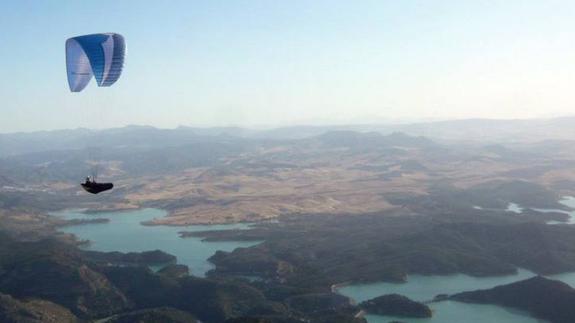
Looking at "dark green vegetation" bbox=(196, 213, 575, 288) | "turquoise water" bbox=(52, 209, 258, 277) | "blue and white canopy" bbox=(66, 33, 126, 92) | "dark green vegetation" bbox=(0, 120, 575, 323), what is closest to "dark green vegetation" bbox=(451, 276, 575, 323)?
"dark green vegetation" bbox=(0, 120, 575, 323)

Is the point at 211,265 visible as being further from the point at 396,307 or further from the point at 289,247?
the point at 396,307

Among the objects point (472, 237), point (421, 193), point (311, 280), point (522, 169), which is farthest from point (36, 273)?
point (522, 169)

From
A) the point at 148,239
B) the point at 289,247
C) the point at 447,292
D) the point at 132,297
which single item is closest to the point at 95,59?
the point at 132,297

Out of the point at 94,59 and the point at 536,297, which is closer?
the point at 94,59

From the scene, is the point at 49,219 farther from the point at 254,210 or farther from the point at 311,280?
the point at 311,280

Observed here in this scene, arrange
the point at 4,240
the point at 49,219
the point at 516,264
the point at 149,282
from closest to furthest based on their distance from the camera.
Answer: the point at 149,282, the point at 516,264, the point at 4,240, the point at 49,219

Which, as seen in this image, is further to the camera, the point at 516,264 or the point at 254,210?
the point at 254,210

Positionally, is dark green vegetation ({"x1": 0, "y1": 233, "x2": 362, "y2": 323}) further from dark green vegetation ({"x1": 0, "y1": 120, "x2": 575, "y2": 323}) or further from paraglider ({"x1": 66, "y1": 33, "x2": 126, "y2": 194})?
paraglider ({"x1": 66, "y1": 33, "x2": 126, "y2": 194})
